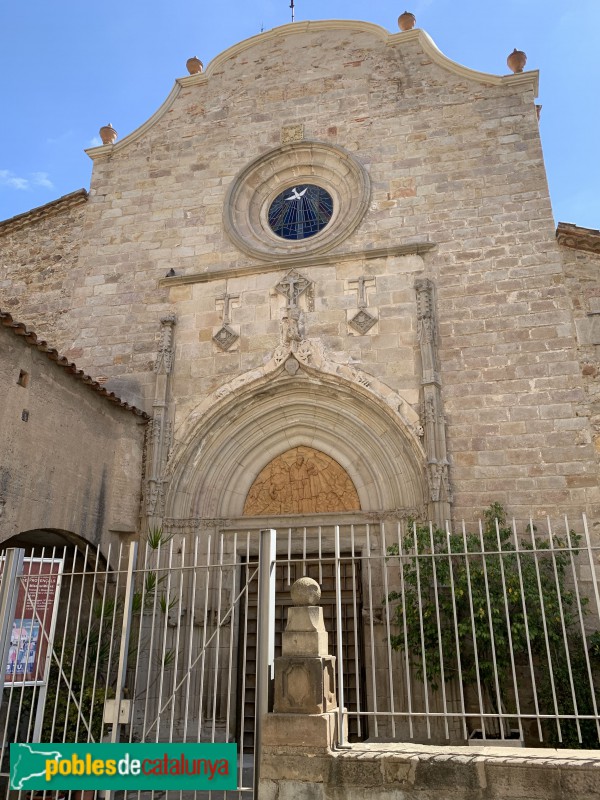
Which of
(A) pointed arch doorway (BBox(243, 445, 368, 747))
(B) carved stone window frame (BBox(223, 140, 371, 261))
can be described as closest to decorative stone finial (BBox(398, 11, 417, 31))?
(B) carved stone window frame (BBox(223, 140, 371, 261))

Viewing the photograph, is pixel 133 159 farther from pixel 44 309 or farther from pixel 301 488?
pixel 301 488

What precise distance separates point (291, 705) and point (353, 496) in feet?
15.7

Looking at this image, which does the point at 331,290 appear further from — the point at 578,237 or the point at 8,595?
the point at 8,595

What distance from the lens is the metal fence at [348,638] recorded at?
503cm

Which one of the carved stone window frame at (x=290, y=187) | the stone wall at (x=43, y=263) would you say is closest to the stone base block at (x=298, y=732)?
the carved stone window frame at (x=290, y=187)

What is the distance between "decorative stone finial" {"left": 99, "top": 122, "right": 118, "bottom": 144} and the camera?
12195 millimetres

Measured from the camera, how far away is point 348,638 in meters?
8.15

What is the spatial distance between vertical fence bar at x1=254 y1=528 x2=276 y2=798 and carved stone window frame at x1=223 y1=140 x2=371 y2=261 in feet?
20.4

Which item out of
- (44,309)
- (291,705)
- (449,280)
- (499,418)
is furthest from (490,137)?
(291,705)

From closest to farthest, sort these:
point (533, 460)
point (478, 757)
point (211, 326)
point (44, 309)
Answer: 1. point (478, 757)
2. point (533, 460)
3. point (211, 326)
4. point (44, 309)

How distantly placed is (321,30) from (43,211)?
603cm

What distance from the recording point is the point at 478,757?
3729 mm

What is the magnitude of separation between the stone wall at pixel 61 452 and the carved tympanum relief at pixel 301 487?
1750 millimetres

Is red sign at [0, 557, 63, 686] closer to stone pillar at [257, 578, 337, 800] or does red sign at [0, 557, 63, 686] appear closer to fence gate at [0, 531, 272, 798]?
fence gate at [0, 531, 272, 798]
